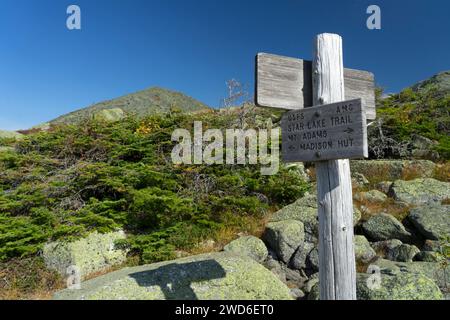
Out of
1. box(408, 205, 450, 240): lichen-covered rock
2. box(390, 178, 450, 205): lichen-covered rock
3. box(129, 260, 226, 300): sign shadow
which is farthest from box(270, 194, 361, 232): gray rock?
box(129, 260, 226, 300): sign shadow

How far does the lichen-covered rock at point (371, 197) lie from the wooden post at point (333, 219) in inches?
261

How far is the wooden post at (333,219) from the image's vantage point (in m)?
3.17

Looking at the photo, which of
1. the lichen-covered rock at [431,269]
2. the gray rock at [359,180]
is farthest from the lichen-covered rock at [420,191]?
the lichen-covered rock at [431,269]

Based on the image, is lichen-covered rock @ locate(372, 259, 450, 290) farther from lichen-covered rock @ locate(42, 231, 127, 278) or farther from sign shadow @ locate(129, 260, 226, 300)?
lichen-covered rock @ locate(42, 231, 127, 278)

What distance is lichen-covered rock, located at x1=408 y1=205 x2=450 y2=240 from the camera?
7168 millimetres

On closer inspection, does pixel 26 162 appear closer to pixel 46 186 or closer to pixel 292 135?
pixel 46 186

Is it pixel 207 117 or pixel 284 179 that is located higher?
pixel 207 117

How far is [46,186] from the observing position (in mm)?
8852

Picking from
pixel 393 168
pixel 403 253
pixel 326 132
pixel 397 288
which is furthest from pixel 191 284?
pixel 393 168

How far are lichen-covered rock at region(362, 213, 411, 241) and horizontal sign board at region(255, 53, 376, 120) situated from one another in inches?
193

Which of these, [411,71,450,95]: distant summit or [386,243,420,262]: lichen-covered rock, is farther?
[411,71,450,95]: distant summit
